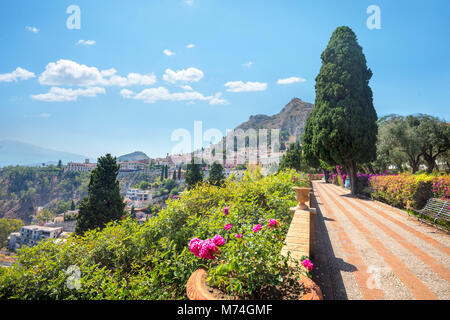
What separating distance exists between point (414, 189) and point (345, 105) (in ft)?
19.2

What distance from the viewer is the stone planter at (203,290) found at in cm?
130

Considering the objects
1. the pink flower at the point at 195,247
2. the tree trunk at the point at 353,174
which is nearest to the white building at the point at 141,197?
the tree trunk at the point at 353,174

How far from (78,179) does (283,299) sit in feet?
446

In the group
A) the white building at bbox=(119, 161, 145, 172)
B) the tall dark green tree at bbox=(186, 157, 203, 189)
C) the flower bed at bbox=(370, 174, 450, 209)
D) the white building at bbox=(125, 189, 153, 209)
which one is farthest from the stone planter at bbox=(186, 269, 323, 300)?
the white building at bbox=(119, 161, 145, 172)

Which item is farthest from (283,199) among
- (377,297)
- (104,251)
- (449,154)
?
(449,154)

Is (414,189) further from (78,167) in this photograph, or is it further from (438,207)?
(78,167)

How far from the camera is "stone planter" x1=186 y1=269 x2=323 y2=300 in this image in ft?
4.28

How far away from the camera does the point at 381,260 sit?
11.7ft

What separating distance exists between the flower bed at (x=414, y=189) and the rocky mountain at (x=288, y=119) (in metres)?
153

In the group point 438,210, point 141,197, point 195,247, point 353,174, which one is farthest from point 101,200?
point 141,197

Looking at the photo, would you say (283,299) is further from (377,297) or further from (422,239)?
(422,239)

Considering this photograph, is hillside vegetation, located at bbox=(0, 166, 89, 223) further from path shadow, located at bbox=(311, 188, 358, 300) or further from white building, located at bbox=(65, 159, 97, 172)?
path shadow, located at bbox=(311, 188, 358, 300)

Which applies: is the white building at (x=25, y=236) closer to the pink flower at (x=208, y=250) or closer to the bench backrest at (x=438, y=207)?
the pink flower at (x=208, y=250)

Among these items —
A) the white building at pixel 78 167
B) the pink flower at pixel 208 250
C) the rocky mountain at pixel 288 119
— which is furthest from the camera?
the rocky mountain at pixel 288 119
